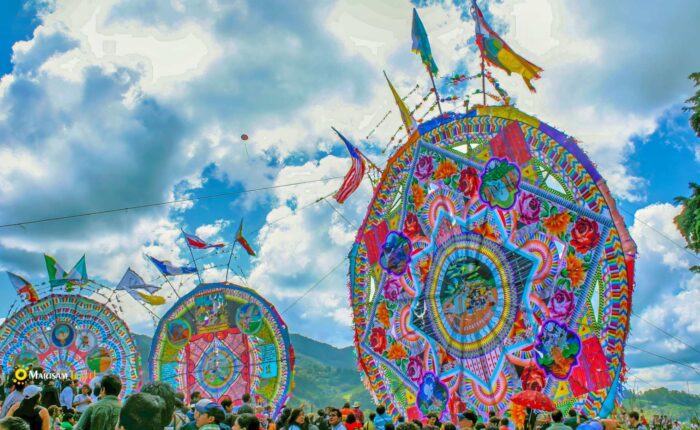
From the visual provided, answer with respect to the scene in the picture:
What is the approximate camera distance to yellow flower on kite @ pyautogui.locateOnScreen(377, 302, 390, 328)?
59.7 feet

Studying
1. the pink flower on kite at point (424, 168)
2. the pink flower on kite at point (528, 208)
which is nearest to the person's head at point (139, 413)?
the pink flower on kite at point (528, 208)

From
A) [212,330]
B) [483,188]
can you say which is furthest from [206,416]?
[212,330]

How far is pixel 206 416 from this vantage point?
18.2ft

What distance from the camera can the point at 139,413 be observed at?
4.72 m

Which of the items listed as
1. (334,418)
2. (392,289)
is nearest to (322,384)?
(392,289)

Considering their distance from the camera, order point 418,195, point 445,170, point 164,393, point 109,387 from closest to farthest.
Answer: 1. point 109,387
2. point 164,393
3. point 445,170
4. point 418,195

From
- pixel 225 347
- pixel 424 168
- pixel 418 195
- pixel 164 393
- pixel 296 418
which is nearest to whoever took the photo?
pixel 164 393

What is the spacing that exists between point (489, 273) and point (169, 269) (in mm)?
14272

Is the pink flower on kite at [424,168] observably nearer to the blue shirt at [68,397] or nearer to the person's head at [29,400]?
the blue shirt at [68,397]

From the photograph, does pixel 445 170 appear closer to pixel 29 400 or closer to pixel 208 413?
pixel 208 413

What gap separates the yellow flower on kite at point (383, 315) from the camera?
18.2 metres

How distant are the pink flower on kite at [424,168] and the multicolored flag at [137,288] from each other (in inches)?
506

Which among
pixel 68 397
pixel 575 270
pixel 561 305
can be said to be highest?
pixel 575 270

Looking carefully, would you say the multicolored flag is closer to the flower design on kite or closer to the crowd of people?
the flower design on kite
